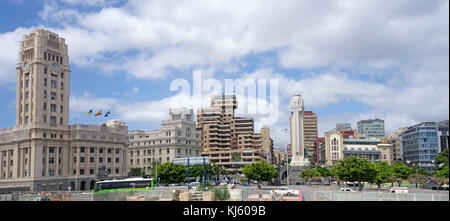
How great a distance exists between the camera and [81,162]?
107375mm

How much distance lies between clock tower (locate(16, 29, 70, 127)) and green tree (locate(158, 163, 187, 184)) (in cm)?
3087

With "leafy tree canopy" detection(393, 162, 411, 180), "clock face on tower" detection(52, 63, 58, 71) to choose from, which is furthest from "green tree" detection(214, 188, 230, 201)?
"clock face on tower" detection(52, 63, 58, 71)

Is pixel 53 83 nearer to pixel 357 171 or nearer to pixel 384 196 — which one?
pixel 357 171

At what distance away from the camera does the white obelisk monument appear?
146m

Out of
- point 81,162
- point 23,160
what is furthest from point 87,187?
point 23,160

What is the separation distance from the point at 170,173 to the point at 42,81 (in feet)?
131

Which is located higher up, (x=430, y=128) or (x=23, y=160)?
(x=430, y=128)

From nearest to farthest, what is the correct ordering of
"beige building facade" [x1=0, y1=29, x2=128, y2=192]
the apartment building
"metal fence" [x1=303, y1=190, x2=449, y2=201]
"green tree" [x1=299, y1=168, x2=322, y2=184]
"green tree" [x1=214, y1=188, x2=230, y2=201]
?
Result: "metal fence" [x1=303, y1=190, x2=449, y2=201] < "green tree" [x1=214, y1=188, x2=230, y2=201] < "beige building facade" [x1=0, y1=29, x2=128, y2=192] < "green tree" [x1=299, y1=168, x2=322, y2=184] < the apartment building

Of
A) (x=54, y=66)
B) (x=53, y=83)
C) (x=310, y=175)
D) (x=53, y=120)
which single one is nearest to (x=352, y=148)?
(x=310, y=175)

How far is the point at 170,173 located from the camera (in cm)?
9469

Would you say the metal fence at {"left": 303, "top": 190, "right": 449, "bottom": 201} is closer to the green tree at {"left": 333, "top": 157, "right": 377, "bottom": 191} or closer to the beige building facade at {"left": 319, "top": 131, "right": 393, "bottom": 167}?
the green tree at {"left": 333, "top": 157, "right": 377, "bottom": 191}

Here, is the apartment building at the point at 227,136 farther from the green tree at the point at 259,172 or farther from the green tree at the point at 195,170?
the green tree at the point at 259,172
